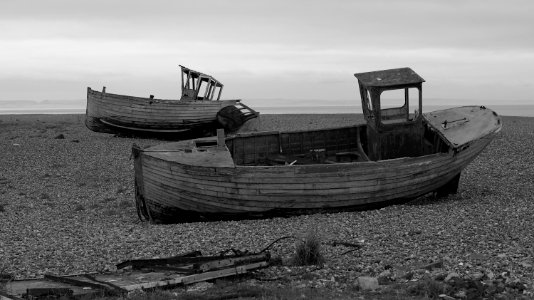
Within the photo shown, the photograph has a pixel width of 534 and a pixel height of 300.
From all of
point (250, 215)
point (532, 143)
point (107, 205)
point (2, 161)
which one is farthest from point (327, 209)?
point (532, 143)

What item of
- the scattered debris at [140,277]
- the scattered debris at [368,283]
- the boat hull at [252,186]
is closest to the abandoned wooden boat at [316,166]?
the boat hull at [252,186]

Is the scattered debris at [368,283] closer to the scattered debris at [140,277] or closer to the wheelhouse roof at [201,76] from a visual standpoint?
the scattered debris at [140,277]

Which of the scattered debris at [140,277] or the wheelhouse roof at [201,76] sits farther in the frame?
the wheelhouse roof at [201,76]

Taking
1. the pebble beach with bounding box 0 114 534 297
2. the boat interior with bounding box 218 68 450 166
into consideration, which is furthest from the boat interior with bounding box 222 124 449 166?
the pebble beach with bounding box 0 114 534 297

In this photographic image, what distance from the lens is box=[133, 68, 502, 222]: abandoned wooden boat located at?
48.5 ft

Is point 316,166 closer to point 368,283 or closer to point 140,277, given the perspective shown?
point 368,283

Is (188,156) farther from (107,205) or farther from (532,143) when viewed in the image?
(532,143)

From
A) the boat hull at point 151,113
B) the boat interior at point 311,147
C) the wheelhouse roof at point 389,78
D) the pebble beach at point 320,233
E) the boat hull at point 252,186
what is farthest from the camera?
the boat hull at point 151,113

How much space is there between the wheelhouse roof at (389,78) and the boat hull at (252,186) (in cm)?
254

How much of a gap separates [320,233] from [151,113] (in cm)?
2318

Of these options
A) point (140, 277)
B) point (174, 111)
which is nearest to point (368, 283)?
point (140, 277)

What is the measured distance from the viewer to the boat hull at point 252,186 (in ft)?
48.2

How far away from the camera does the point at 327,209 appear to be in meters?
15.5

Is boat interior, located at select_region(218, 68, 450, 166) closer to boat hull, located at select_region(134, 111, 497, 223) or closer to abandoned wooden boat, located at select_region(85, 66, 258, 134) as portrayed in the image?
boat hull, located at select_region(134, 111, 497, 223)
